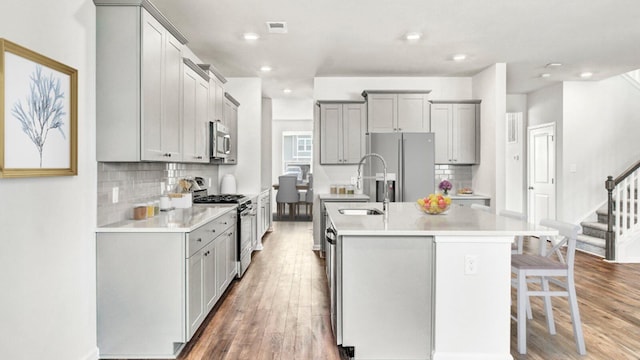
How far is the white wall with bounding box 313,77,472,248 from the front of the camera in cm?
606

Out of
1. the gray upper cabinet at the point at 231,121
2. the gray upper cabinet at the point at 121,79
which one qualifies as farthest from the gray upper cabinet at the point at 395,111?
the gray upper cabinet at the point at 121,79

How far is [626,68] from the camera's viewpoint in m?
5.54

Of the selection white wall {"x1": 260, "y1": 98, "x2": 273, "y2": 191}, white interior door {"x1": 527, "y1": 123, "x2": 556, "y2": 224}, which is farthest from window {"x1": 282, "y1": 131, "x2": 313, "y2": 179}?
white interior door {"x1": 527, "y1": 123, "x2": 556, "y2": 224}

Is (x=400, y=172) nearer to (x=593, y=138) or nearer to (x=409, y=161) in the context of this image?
(x=409, y=161)

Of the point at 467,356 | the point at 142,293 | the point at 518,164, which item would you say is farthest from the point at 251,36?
the point at 518,164

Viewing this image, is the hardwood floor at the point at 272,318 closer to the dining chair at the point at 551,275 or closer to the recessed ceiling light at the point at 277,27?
the dining chair at the point at 551,275

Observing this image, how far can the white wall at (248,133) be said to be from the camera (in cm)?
604

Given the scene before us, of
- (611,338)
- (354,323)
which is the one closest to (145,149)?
(354,323)

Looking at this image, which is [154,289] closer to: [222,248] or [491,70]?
[222,248]

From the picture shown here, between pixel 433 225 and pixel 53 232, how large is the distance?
225 centimetres

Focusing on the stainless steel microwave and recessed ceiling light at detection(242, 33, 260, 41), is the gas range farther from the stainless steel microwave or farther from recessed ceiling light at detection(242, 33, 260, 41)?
recessed ceiling light at detection(242, 33, 260, 41)

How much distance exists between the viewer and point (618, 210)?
207 inches

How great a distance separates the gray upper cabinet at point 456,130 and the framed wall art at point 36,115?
4.72 metres

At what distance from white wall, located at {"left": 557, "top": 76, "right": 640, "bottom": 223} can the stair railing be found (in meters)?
1.00
